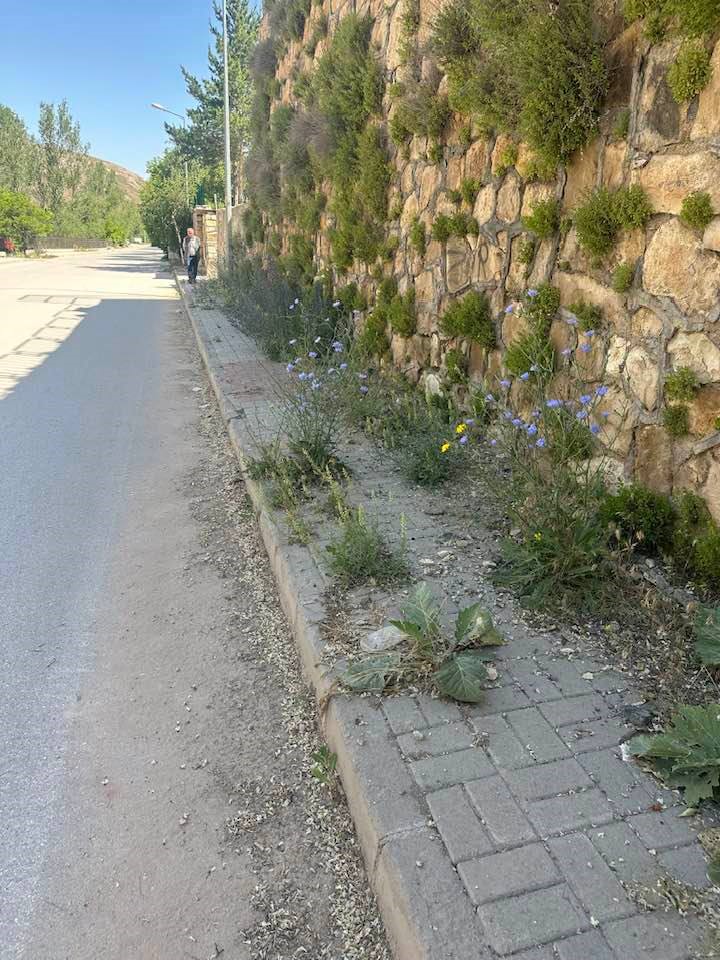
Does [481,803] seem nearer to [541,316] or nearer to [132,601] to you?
[132,601]

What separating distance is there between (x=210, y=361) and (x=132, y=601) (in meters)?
6.19

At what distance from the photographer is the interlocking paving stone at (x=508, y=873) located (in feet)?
6.28

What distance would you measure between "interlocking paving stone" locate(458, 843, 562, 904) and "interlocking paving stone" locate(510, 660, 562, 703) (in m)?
0.71

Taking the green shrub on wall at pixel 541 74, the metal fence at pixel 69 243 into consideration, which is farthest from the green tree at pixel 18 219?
the green shrub on wall at pixel 541 74

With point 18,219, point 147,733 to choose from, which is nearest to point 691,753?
point 147,733

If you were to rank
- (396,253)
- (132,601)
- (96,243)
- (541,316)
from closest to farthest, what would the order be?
(132,601) → (541,316) → (396,253) → (96,243)

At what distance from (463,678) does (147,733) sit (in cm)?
123

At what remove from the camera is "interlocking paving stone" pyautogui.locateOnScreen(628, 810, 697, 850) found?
2061mm

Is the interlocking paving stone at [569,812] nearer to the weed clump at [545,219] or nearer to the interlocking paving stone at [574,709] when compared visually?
the interlocking paving stone at [574,709]

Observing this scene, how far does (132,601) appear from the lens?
12.9 ft

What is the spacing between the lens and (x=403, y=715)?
262cm

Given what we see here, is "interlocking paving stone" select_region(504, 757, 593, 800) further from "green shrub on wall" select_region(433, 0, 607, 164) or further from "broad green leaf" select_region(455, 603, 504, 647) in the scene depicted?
"green shrub on wall" select_region(433, 0, 607, 164)

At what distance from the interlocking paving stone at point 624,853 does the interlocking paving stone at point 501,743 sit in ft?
1.08

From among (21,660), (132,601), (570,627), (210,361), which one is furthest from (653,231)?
(210,361)
